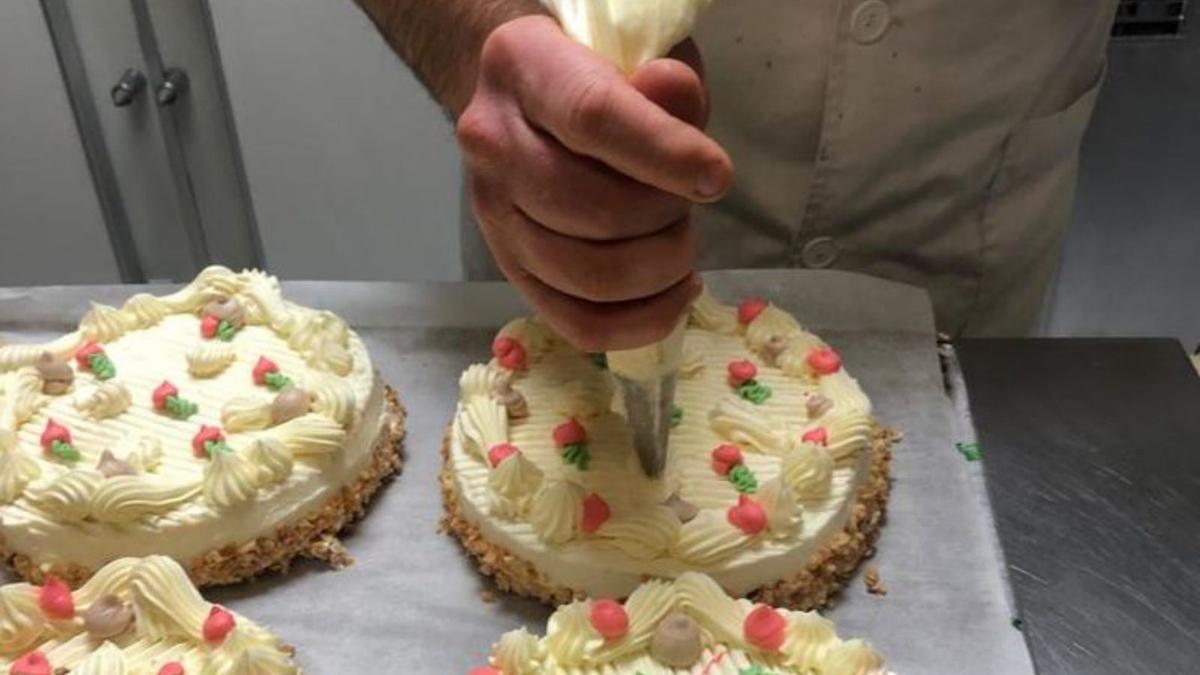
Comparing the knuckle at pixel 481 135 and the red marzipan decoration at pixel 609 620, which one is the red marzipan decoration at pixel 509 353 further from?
the knuckle at pixel 481 135

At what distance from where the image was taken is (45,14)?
Answer: 310 centimetres

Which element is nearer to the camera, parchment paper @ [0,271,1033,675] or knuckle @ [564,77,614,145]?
knuckle @ [564,77,614,145]

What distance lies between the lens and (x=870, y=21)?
1938 millimetres

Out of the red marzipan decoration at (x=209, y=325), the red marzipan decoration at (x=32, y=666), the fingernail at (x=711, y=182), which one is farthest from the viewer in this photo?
the red marzipan decoration at (x=209, y=325)

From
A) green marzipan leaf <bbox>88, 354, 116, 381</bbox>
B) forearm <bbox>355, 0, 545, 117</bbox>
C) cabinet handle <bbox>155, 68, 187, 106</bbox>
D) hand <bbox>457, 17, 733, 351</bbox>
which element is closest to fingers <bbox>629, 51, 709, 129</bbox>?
hand <bbox>457, 17, 733, 351</bbox>

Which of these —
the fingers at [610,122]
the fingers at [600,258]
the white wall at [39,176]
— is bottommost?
the white wall at [39,176]

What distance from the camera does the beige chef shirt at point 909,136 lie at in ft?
6.43

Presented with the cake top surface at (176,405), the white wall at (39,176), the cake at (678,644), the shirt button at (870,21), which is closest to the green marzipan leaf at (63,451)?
the cake top surface at (176,405)

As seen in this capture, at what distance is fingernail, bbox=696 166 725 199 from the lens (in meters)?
1.17

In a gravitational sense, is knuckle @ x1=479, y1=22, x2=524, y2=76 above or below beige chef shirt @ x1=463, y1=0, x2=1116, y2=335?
above

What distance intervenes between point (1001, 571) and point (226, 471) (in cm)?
106

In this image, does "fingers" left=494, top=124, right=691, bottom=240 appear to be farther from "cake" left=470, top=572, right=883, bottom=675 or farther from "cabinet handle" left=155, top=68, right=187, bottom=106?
"cabinet handle" left=155, top=68, right=187, bottom=106

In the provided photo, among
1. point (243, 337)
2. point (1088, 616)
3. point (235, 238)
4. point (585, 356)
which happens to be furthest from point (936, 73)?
point (235, 238)

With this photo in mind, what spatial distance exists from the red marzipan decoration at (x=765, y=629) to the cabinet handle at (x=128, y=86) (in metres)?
2.15
